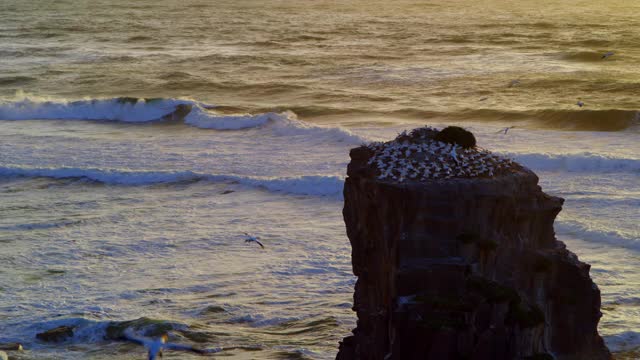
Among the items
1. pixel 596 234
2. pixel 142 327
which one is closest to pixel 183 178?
pixel 596 234

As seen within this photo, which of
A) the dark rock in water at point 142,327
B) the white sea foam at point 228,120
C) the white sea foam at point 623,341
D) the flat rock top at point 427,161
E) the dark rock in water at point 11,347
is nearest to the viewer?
the flat rock top at point 427,161

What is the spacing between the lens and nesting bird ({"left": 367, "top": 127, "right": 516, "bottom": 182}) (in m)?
10.9

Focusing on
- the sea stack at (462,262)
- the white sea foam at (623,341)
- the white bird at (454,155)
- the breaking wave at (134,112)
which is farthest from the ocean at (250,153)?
the white bird at (454,155)

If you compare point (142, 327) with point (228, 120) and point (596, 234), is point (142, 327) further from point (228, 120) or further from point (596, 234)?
point (228, 120)

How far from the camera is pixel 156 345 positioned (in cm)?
1383

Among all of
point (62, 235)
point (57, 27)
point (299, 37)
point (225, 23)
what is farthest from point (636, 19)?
point (62, 235)

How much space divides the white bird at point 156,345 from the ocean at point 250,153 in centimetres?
23

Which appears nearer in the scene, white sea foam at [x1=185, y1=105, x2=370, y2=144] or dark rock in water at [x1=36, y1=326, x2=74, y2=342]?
dark rock in water at [x1=36, y1=326, x2=74, y2=342]

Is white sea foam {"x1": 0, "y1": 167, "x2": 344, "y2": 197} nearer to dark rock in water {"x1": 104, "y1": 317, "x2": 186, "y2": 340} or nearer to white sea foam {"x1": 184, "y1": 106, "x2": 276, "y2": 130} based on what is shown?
white sea foam {"x1": 184, "y1": 106, "x2": 276, "y2": 130}

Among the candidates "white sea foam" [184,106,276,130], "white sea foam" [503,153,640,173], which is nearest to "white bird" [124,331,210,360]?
"white sea foam" [503,153,640,173]

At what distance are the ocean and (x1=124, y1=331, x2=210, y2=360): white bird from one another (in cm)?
23

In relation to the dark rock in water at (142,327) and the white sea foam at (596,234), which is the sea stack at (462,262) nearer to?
the dark rock in water at (142,327)

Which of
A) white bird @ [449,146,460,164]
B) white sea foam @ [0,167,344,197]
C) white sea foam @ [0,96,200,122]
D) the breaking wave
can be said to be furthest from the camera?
white sea foam @ [0,96,200,122]

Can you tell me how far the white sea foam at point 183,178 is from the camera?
2808 cm
